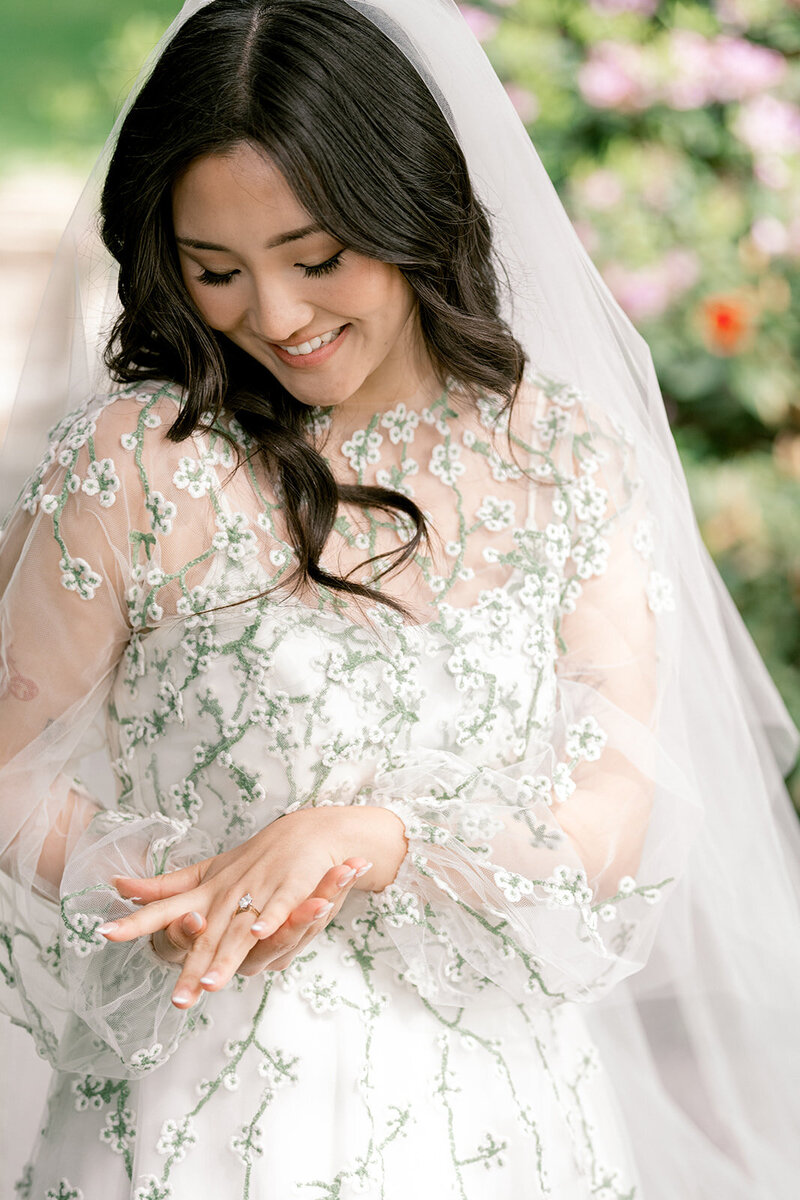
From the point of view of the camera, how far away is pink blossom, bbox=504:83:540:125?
265 cm

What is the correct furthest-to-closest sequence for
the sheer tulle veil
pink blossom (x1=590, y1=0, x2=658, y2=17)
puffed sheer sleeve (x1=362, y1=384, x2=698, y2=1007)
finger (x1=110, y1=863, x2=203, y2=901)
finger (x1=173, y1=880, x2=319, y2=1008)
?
pink blossom (x1=590, y1=0, x2=658, y2=17) < the sheer tulle veil < puffed sheer sleeve (x1=362, y1=384, x2=698, y2=1007) < finger (x1=110, y1=863, x2=203, y2=901) < finger (x1=173, y1=880, x2=319, y2=1008)

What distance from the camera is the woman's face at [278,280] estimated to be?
1.15 meters

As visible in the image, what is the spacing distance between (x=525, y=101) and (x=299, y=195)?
172cm

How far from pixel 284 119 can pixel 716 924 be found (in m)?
1.00

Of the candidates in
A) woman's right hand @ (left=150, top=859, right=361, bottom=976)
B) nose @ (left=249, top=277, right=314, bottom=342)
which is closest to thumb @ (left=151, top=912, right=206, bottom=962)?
woman's right hand @ (left=150, top=859, right=361, bottom=976)

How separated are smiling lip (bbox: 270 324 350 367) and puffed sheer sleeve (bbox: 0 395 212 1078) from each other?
14 cm

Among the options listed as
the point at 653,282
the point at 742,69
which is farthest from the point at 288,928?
the point at 742,69

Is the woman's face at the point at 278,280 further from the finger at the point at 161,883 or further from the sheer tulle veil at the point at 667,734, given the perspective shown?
the finger at the point at 161,883

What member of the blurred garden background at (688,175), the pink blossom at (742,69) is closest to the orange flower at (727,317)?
the blurred garden background at (688,175)

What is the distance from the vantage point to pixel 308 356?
4.16ft

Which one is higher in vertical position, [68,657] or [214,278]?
[214,278]

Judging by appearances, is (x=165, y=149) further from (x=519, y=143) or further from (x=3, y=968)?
(x=3, y=968)

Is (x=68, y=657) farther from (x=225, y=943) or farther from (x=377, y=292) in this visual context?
(x=377, y=292)

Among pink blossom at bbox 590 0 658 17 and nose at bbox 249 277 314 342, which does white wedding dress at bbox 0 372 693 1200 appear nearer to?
nose at bbox 249 277 314 342
